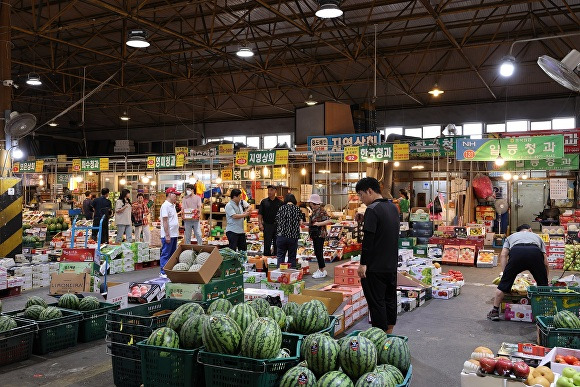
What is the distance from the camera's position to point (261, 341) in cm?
311

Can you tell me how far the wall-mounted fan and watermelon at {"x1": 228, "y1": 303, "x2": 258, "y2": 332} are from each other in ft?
16.6

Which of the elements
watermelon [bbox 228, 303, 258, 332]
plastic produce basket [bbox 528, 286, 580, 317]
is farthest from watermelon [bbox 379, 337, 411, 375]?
plastic produce basket [bbox 528, 286, 580, 317]

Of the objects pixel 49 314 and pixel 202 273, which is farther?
pixel 202 273

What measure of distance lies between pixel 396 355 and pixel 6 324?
12.9ft

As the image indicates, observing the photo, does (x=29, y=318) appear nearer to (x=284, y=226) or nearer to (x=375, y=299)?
(x=375, y=299)

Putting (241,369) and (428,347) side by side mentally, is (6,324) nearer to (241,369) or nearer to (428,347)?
(241,369)

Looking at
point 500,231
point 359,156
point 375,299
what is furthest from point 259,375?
point 500,231

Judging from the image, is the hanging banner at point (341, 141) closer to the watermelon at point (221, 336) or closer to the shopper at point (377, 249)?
the shopper at point (377, 249)

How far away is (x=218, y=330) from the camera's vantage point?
3.21m

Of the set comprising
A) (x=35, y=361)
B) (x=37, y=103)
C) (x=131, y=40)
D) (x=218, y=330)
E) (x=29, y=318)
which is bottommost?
(x=35, y=361)

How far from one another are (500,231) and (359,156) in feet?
26.1

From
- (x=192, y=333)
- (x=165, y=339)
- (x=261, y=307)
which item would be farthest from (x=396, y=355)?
(x=165, y=339)

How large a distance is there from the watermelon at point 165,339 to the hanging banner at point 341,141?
1005 centimetres

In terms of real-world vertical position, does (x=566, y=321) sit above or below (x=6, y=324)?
above
